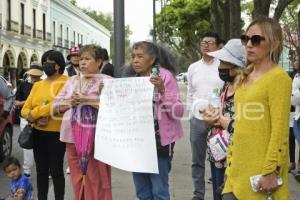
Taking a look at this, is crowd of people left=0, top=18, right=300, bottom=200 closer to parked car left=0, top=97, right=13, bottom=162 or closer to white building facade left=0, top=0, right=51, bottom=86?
parked car left=0, top=97, right=13, bottom=162

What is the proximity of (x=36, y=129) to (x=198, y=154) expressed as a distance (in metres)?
1.89

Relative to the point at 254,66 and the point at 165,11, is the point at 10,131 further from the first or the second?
the point at 165,11

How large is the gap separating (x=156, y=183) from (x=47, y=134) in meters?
1.51

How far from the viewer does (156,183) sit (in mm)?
4539

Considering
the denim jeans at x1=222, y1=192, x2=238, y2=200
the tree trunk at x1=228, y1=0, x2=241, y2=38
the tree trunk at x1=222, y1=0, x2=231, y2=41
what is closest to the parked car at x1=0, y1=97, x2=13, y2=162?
the tree trunk at x1=228, y1=0, x2=241, y2=38

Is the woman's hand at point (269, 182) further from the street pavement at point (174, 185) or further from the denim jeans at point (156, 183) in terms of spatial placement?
the street pavement at point (174, 185)

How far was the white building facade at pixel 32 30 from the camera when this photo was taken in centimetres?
3716

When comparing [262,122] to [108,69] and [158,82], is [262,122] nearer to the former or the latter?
[158,82]

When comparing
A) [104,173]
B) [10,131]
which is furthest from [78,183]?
[10,131]

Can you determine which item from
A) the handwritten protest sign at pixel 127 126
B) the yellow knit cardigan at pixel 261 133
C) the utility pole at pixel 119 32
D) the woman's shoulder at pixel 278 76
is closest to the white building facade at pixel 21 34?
the utility pole at pixel 119 32

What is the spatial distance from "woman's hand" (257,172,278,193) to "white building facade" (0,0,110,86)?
1254 inches

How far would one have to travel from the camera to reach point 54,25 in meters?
50.4

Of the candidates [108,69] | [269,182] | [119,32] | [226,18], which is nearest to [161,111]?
[269,182]

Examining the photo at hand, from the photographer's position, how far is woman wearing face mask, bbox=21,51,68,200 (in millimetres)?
5473
